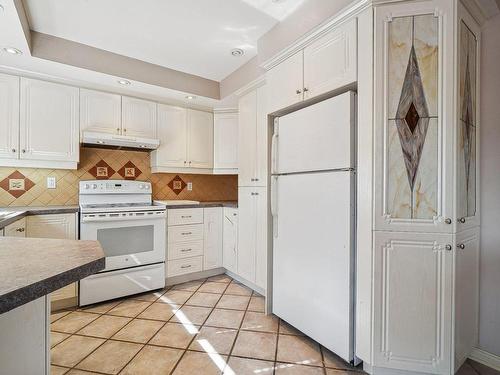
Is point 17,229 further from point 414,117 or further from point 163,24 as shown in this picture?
point 414,117

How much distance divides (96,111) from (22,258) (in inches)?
99.0

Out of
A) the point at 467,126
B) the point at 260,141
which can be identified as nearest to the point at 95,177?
the point at 260,141

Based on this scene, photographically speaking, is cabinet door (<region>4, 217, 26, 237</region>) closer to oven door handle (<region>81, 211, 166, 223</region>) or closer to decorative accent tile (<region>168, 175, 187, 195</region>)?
oven door handle (<region>81, 211, 166, 223</region>)

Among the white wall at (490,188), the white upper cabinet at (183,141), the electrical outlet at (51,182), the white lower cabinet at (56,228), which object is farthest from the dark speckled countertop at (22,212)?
the white wall at (490,188)

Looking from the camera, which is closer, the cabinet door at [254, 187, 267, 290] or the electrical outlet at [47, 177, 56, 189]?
the cabinet door at [254, 187, 267, 290]

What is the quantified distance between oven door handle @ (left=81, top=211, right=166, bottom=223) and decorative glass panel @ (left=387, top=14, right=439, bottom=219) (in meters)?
2.24

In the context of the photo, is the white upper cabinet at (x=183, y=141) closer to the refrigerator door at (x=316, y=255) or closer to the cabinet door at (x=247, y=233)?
the cabinet door at (x=247, y=233)

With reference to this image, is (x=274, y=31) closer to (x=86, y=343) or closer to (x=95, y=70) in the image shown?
(x=95, y=70)

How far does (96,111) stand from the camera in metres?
2.78

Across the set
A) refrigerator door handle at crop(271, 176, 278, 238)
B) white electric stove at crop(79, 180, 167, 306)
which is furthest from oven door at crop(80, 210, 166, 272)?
refrigerator door handle at crop(271, 176, 278, 238)

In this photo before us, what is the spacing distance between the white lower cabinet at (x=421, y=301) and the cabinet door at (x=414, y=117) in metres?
0.11

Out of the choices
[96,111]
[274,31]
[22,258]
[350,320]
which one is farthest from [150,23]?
[350,320]

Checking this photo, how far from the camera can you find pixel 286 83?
2.07 m

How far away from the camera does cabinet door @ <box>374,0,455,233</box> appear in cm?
141
